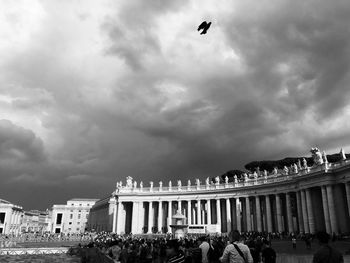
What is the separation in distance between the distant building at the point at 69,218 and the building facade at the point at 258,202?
3769 cm

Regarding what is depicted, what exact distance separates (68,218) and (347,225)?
444 ft

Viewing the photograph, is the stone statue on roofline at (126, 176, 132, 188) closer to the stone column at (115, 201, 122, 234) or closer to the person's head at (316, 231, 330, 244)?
the stone column at (115, 201, 122, 234)

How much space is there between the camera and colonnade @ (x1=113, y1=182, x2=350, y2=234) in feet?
207

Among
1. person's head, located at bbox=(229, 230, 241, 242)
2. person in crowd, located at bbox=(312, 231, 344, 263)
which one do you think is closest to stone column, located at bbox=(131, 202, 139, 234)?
person's head, located at bbox=(229, 230, 241, 242)

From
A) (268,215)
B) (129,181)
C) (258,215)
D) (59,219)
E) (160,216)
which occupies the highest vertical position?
(129,181)

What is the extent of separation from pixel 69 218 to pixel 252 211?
103 metres

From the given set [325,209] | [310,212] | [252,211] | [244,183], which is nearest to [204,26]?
[325,209]

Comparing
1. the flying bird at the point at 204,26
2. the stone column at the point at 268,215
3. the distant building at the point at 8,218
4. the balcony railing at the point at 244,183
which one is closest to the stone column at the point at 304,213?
the balcony railing at the point at 244,183

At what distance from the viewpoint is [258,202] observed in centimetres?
8438

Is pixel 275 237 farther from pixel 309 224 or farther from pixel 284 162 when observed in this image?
pixel 284 162

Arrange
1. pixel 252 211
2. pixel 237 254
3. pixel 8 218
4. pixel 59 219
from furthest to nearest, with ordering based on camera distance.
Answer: pixel 59 219
pixel 8 218
pixel 252 211
pixel 237 254

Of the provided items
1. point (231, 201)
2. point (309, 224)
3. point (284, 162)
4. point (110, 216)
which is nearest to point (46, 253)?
point (309, 224)

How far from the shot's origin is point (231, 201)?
322ft

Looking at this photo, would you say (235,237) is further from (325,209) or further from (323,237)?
(325,209)
